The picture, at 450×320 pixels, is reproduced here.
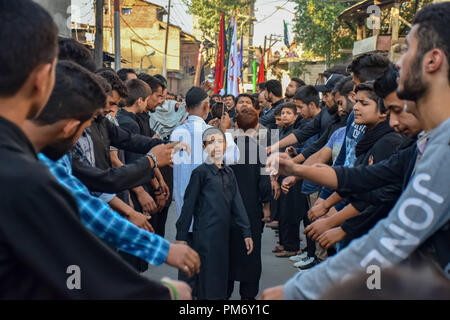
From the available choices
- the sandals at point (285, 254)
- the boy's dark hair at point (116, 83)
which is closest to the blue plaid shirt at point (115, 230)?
the boy's dark hair at point (116, 83)

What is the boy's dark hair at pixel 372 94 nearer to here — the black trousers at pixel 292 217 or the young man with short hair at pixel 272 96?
the black trousers at pixel 292 217

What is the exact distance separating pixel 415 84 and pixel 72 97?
146cm

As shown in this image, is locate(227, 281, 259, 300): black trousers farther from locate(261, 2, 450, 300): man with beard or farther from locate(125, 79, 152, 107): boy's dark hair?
locate(261, 2, 450, 300): man with beard

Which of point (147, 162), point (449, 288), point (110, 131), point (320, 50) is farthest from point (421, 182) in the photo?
point (320, 50)

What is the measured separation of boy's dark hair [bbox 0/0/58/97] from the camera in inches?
58.7

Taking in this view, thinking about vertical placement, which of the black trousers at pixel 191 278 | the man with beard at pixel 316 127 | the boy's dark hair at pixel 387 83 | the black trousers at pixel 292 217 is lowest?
the black trousers at pixel 292 217

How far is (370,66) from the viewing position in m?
4.76

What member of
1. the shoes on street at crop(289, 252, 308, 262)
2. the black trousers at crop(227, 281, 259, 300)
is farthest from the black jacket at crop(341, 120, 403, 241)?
the shoes on street at crop(289, 252, 308, 262)

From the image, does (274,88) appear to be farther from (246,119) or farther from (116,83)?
(116,83)

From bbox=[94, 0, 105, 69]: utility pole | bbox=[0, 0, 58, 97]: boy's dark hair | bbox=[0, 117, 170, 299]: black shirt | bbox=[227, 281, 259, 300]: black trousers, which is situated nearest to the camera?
bbox=[0, 117, 170, 299]: black shirt

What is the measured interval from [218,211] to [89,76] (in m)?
2.56

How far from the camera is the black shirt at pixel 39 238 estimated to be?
53.9 inches

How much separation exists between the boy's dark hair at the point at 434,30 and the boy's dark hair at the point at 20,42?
1.42 meters
